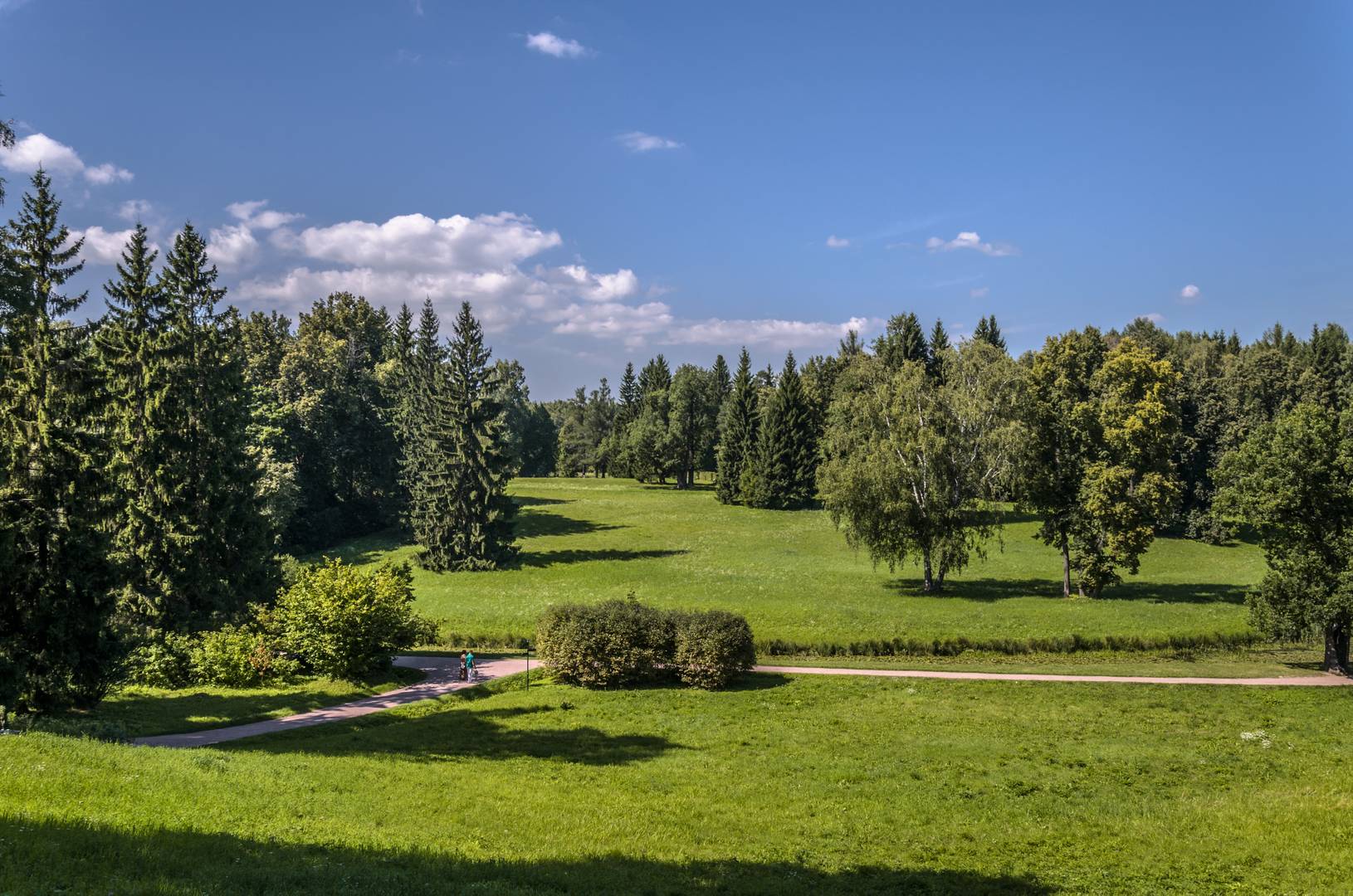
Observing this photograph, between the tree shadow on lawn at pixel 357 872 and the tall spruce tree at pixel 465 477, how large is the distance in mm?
53254

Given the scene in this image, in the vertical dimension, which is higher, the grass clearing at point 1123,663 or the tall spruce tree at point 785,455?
the tall spruce tree at point 785,455

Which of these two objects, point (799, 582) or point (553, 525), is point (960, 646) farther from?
point (553, 525)

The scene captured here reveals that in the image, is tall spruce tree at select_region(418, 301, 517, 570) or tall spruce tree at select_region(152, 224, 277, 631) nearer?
tall spruce tree at select_region(152, 224, 277, 631)

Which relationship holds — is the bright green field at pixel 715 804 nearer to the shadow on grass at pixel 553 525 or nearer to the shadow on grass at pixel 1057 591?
the shadow on grass at pixel 1057 591

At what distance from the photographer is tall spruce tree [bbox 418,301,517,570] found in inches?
2621

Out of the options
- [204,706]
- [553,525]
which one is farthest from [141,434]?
[553,525]

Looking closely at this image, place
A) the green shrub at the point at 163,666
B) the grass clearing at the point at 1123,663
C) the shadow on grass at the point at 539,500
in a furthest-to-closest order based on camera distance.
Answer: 1. the shadow on grass at the point at 539,500
2. the grass clearing at the point at 1123,663
3. the green shrub at the point at 163,666

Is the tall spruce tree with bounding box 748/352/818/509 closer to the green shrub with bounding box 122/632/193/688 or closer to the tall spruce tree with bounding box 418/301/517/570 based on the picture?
the tall spruce tree with bounding box 418/301/517/570

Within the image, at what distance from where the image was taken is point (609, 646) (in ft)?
111

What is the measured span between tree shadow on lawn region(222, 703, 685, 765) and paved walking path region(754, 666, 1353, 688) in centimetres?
1263

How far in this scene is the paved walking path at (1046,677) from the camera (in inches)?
1316

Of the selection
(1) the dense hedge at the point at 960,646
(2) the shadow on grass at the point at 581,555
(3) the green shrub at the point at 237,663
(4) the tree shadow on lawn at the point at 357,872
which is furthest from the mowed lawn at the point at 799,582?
(4) the tree shadow on lawn at the point at 357,872

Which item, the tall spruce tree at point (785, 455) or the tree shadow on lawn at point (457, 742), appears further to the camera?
the tall spruce tree at point (785, 455)

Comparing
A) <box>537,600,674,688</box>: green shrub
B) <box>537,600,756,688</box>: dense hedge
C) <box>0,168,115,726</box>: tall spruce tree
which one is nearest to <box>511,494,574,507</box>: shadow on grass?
<box>537,600,674,688</box>: green shrub
